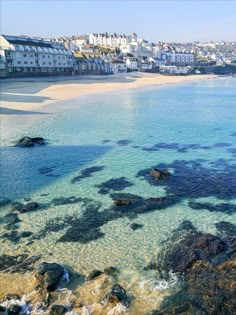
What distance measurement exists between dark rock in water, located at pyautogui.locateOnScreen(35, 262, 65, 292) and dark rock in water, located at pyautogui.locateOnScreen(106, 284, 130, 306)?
2053 millimetres

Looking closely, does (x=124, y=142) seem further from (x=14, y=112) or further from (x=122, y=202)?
(x=14, y=112)

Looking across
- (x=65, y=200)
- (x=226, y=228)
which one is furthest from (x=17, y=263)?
(x=226, y=228)

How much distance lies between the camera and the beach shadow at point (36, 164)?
70.5ft

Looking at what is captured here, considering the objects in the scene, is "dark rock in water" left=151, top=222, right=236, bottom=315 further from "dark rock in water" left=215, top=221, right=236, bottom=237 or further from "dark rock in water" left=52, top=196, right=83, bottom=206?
"dark rock in water" left=52, top=196, right=83, bottom=206

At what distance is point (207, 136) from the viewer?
3450 cm

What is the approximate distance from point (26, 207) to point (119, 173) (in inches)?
291

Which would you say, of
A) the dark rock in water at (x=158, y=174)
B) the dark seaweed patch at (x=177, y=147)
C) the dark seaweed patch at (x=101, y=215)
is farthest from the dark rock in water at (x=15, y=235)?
the dark seaweed patch at (x=177, y=147)

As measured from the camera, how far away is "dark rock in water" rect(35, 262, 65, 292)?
11.8 metres

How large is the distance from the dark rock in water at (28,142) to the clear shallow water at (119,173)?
0.99 m

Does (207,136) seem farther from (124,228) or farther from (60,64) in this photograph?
(60,64)

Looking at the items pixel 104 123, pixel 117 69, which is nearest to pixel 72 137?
pixel 104 123

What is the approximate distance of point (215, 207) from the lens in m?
17.8

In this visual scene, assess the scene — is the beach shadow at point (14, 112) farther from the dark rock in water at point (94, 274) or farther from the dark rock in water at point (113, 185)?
the dark rock in water at point (94, 274)

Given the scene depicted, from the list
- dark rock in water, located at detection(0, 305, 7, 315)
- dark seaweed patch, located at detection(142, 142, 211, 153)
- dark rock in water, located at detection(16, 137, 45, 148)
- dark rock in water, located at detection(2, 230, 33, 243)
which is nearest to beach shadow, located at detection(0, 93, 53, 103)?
dark rock in water, located at detection(16, 137, 45, 148)
